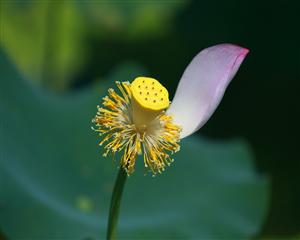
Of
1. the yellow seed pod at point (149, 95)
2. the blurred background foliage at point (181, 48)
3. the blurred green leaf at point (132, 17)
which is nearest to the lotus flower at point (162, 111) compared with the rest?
the yellow seed pod at point (149, 95)

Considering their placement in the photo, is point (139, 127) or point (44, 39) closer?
point (139, 127)

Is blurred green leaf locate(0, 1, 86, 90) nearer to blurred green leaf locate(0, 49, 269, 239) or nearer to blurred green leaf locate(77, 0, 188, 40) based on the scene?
blurred green leaf locate(77, 0, 188, 40)

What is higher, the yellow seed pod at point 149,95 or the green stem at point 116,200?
the yellow seed pod at point 149,95

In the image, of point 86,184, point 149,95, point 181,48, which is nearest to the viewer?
point 149,95

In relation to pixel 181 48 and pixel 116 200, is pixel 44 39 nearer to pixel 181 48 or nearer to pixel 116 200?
pixel 181 48

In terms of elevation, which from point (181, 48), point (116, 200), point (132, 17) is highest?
point (132, 17)

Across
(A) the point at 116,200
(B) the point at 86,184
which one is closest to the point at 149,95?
(A) the point at 116,200

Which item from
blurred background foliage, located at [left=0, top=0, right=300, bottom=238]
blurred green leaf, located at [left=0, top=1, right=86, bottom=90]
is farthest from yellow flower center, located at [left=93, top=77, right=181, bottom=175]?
blurred green leaf, located at [left=0, top=1, right=86, bottom=90]

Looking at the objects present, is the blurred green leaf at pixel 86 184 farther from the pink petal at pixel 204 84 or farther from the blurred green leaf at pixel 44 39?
the blurred green leaf at pixel 44 39
